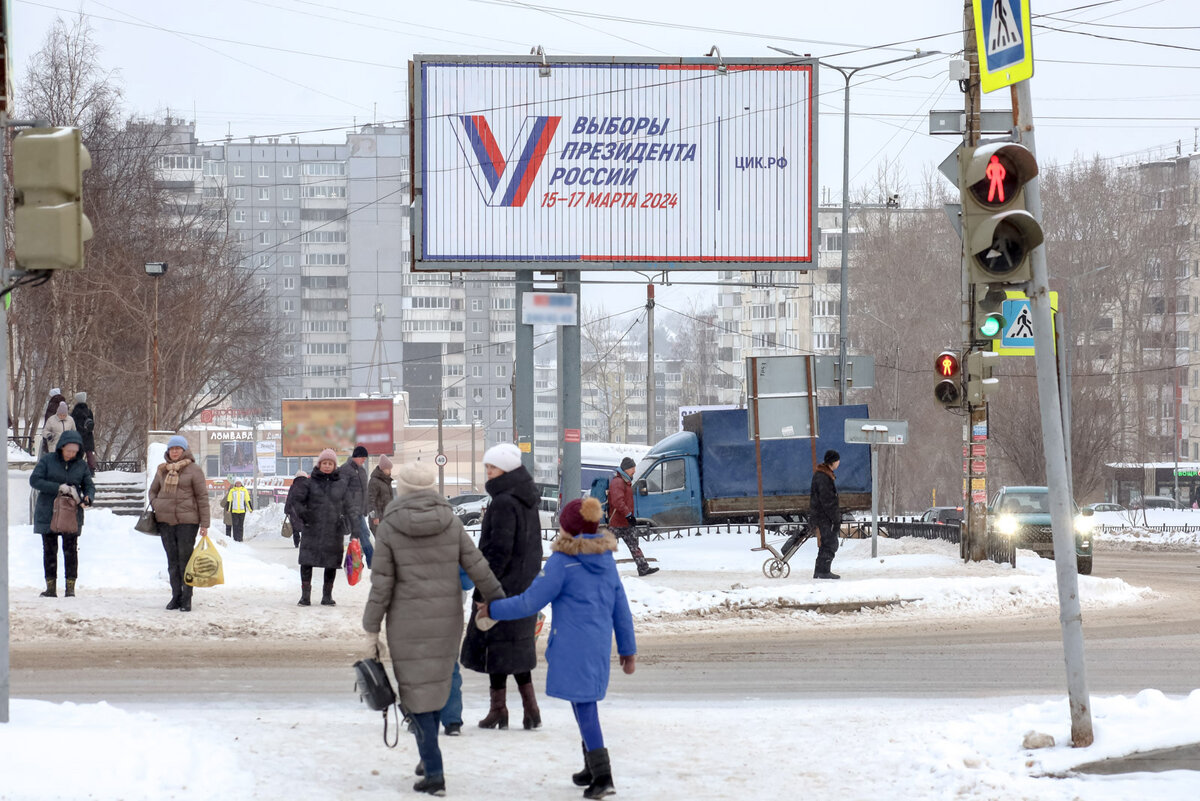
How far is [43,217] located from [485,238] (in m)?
20.4

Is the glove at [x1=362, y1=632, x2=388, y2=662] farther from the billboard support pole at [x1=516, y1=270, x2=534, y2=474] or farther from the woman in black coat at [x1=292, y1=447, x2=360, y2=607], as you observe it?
the billboard support pole at [x1=516, y1=270, x2=534, y2=474]

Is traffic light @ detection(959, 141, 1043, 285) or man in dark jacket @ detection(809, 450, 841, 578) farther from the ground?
traffic light @ detection(959, 141, 1043, 285)

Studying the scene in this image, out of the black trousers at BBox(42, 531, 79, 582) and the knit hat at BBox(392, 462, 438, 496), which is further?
the black trousers at BBox(42, 531, 79, 582)

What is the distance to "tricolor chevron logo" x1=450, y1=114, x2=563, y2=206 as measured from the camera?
27.4m

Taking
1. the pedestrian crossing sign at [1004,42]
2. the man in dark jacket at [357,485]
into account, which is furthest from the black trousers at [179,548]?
the pedestrian crossing sign at [1004,42]

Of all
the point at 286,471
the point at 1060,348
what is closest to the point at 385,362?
the point at 286,471

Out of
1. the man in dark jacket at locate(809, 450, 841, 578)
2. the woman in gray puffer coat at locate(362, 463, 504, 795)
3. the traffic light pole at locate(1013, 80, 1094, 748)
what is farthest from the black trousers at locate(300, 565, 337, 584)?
the traffic light pole at locate(1013, 80, 1094, 748)

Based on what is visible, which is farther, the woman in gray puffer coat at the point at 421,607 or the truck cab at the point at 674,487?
the truck cab at the point at 674,487

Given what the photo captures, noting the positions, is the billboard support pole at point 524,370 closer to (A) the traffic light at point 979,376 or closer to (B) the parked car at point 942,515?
(A) the traffic light at point 979,376

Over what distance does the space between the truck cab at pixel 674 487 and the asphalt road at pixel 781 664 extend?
18231mm

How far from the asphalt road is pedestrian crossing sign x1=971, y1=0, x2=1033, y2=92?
489cm

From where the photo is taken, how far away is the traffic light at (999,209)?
24.3ft

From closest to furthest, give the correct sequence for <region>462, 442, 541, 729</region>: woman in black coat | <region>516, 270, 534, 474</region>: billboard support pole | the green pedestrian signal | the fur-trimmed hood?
1. the fur-trimmed hood
2. <region>462, 442, 541, 729</region>: woman in black coat
3. the green pedestrian signal
4. <region>516, 270, 534, 474</region>: billboard support pole

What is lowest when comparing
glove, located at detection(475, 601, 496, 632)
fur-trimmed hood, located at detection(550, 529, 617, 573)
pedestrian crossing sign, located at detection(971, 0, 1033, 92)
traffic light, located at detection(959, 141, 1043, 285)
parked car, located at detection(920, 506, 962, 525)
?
parked car, located at detection(920, 506, 962, 525)
